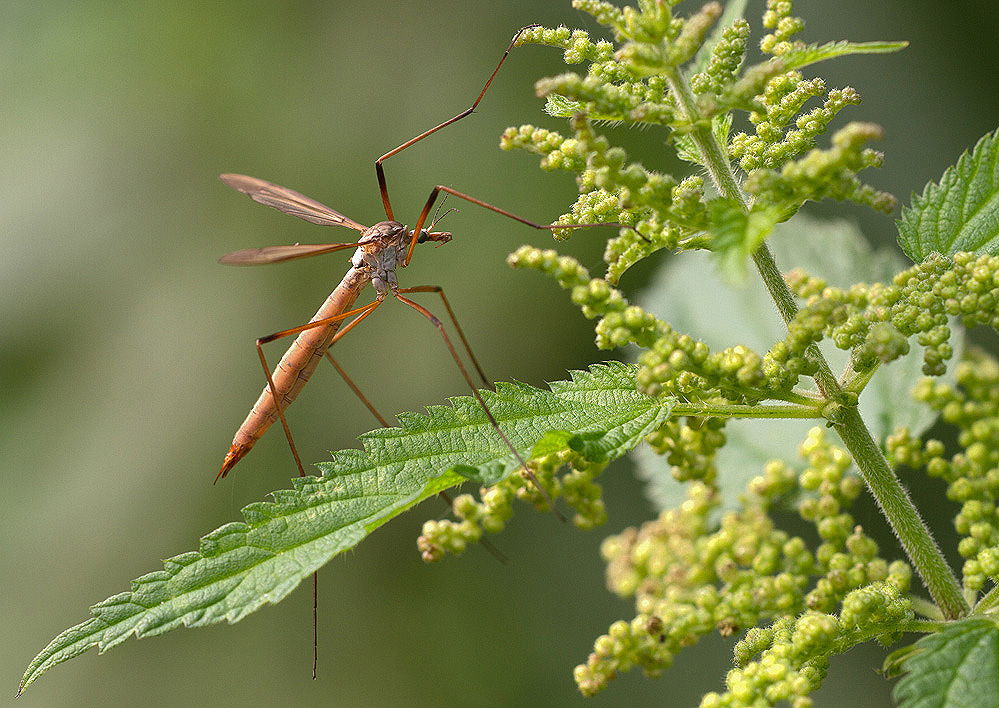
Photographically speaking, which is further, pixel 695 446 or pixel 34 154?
pixel 34 154

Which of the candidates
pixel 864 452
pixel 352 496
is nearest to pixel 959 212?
pixel 864 452

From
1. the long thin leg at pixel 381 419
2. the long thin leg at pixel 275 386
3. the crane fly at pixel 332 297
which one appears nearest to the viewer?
the long thin leg at pixel 381 419

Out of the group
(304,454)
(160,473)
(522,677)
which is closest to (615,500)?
(522,677)

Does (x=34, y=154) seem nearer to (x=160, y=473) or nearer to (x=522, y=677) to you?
(x=160, y=473)

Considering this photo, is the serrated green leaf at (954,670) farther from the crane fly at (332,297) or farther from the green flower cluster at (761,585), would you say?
the crane fly at (332,297)

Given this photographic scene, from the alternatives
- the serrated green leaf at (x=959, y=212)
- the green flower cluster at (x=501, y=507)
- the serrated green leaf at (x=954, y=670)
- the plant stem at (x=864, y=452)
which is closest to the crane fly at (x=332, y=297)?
the green flower cluster at (x=501, y=507)

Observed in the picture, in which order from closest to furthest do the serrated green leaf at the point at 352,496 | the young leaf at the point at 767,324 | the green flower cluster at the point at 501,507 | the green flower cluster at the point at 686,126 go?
the green flower cluster at the point at 686,126, the serrated green leaf at the point at 352,496, the green flower cluster at the point at 501,507, the young leaf at the point at 767,324

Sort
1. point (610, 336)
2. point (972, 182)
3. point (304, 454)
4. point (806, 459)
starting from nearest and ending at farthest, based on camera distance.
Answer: point (610, 336) → point (972, 182) → point (806, 459) → point (304, 454)
